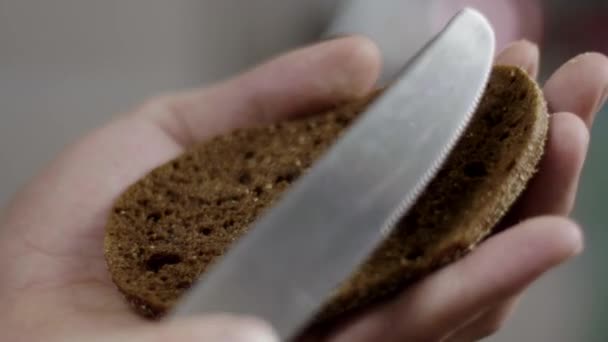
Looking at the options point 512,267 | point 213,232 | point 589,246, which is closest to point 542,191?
point 512,267

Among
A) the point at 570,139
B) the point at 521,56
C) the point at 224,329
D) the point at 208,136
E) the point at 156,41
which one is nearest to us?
the point at 224,329

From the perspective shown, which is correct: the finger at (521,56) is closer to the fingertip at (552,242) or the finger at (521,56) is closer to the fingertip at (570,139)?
the fingertip at (570,139)

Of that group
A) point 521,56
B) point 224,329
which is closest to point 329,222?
point 224,329

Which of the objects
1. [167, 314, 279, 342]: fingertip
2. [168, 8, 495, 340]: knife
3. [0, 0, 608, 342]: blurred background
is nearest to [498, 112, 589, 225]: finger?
[168, 8, 495, 340]: knife

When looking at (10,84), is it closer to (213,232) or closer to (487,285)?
(213,232)

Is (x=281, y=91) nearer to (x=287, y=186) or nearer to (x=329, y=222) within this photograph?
(x=287, y=186)
